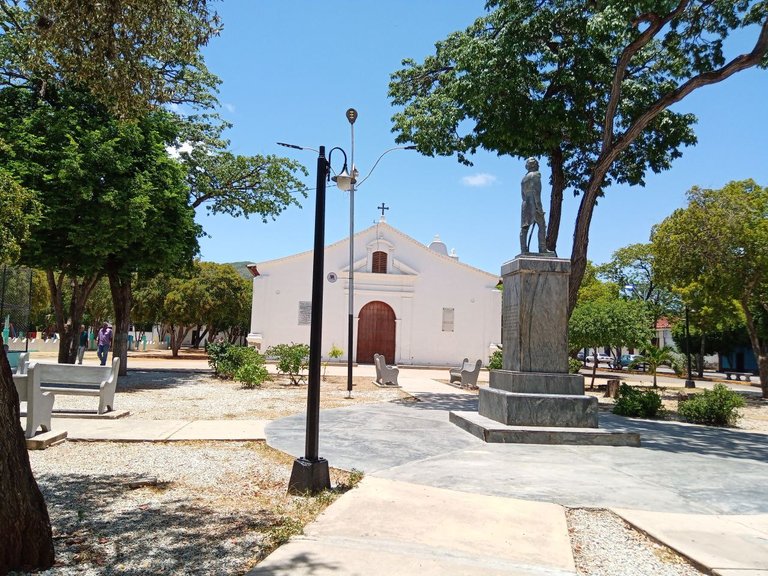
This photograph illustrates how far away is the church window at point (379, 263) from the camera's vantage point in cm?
3425

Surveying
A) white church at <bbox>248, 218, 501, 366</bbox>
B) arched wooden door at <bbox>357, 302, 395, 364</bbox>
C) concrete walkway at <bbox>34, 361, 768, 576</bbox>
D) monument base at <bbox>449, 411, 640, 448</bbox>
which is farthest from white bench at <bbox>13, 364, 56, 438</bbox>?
arched wooden door at <bbox>357, 302, 395, 364</bbox>

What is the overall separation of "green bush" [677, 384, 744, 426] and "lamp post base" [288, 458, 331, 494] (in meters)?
9.17

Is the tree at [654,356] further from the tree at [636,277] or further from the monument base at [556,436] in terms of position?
the tree at [636,277]

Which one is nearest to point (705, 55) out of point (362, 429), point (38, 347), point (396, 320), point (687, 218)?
point (687, 218)

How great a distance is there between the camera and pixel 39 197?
13602mm

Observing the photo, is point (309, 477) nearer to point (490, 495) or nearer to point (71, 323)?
point (490, 495)

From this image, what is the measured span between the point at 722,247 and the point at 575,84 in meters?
10.1

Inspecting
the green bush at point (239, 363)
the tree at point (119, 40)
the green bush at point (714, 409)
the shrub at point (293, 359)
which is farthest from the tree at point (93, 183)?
the green bush at point (714, 409)

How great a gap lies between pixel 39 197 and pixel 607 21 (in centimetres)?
1279

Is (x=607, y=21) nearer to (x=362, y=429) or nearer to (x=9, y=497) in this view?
(x=362, y=429)

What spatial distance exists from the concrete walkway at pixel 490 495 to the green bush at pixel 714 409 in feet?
6.07

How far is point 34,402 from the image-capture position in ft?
22.4

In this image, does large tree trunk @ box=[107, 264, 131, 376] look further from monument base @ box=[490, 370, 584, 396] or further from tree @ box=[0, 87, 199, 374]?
monument base @ box=[490, 370, 584, 396]

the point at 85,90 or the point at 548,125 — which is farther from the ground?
the point at 85,90
